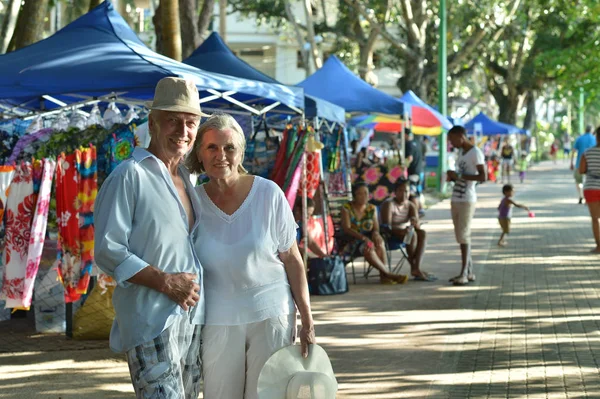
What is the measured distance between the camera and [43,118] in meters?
10.5

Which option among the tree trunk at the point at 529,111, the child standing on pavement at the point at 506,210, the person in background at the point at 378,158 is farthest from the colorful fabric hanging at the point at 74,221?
the tree trunk at the point at 529,111

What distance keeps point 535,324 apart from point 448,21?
87.8 feet

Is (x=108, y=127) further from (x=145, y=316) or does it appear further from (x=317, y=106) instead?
(x=145, y=316)

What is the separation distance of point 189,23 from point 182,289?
1255cm

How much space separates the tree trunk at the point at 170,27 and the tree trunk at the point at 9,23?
4.04 m

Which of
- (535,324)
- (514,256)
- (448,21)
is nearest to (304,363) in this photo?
(535,324)

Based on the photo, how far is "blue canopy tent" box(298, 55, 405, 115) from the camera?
53.7ft

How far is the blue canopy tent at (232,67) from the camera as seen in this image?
11.8m

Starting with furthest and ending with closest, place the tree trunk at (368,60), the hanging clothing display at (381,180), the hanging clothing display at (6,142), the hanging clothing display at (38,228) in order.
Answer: the tree trunk at (368,60), the hanging clothing display at (381,180), the hanging clothing display at (6,142), the hanging clothing display at (38,228)

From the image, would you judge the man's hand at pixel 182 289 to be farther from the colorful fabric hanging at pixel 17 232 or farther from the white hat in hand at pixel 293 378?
the colorful fabric hanging at pixel 17 232

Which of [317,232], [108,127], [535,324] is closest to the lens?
[108,127]

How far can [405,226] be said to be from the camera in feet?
42.6

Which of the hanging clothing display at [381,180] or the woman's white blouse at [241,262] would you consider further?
the hanging clothing display at [381,180]

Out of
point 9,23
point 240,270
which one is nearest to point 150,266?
point 240,270
